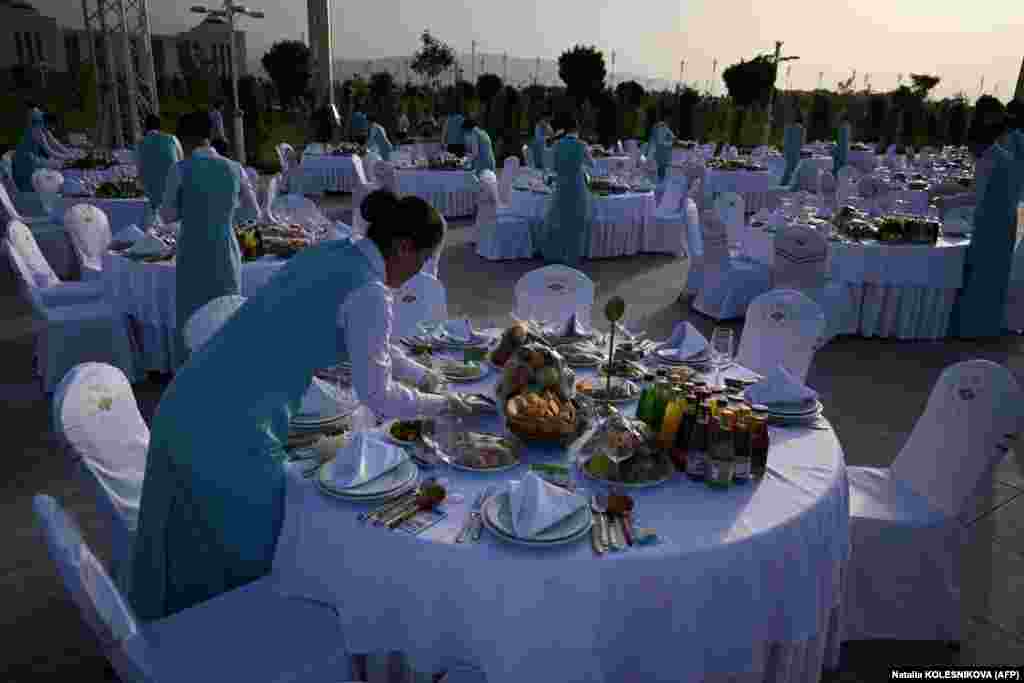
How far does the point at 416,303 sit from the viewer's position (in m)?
3.84

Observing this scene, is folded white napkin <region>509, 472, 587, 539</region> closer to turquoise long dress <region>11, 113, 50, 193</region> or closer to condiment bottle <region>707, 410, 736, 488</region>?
condiment bottle <region>707, 410, 736, 488</region>

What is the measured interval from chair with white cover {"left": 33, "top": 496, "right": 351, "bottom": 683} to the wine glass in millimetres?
1635

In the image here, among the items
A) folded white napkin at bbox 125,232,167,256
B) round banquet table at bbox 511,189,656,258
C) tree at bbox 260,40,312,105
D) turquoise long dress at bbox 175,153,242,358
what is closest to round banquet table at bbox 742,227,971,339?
round banquet table at bbox 511,189,656,258

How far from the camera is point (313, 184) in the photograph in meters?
13.3

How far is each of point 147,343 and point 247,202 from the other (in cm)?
128

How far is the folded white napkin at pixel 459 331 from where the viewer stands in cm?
299

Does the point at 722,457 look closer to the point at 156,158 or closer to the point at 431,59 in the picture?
the point at 156,158

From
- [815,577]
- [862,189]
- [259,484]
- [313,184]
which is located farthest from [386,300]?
[313,184]

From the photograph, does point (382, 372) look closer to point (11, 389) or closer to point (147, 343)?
point (147, 343)

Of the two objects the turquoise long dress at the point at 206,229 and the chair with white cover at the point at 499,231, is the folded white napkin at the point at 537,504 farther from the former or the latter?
the chair with white cover at the point at 499,231

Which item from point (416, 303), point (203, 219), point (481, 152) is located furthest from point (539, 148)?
point (416, 303)

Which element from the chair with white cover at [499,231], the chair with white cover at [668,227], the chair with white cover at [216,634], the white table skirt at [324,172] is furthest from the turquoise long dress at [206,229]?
the white table skirt at [324,172]

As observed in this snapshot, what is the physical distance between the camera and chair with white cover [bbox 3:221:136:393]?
15.3ft

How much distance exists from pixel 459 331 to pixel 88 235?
4.04 m
